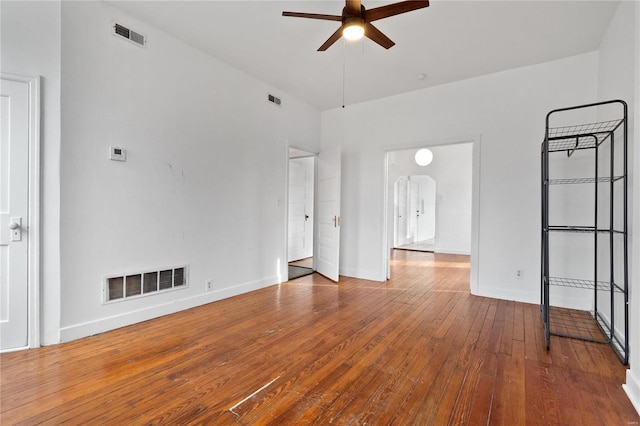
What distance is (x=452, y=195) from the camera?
326 inches

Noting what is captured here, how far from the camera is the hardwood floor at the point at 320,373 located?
175cm

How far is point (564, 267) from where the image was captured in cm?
371

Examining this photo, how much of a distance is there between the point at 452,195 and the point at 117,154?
7686 mm

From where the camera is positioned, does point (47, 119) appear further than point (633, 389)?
Yes

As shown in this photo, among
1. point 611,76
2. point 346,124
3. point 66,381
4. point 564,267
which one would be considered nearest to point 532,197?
point 564,267

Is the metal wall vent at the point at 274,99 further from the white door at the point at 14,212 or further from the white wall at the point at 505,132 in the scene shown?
the white door at the point at 14,212

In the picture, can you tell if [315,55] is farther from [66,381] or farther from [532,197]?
[66,381]

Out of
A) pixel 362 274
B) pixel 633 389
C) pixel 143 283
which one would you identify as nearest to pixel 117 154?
pixel 143 283

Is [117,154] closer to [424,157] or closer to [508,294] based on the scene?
[508,294]

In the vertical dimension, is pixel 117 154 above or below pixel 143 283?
above

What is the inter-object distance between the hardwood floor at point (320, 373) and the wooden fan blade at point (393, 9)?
2611 millimetres

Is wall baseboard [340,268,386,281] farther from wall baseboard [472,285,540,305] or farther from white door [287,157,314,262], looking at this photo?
white door [287,157,314,262]

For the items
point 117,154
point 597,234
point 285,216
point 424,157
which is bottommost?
point 597,234

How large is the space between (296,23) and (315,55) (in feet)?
2.15
